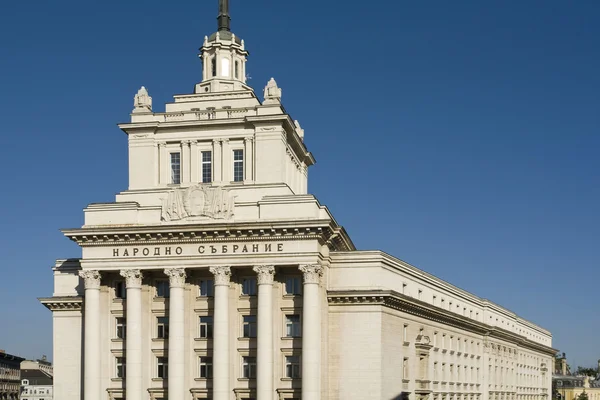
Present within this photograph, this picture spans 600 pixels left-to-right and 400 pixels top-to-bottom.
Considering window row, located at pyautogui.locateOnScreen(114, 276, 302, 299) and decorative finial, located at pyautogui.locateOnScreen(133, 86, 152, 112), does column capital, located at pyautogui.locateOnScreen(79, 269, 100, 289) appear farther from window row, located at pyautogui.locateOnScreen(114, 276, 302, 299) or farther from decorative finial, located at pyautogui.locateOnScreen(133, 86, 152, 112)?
decorative finial, located at pyautogui.locateOnScreen(133, 86, 152, 112)

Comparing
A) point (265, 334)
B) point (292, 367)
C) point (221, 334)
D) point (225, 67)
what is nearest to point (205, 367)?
point (221, 334)

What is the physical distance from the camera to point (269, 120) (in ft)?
258

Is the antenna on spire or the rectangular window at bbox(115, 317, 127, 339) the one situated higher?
the antenna on spire

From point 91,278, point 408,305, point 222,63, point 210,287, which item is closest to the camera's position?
point 91,278

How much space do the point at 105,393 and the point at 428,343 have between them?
31648 millimetres

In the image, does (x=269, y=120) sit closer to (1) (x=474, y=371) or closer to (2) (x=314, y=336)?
(2) (x=314, y=336)

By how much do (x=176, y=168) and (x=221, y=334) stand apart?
15003mm

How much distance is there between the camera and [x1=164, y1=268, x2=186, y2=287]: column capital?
251ft

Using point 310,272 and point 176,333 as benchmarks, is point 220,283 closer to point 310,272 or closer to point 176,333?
point 176,333

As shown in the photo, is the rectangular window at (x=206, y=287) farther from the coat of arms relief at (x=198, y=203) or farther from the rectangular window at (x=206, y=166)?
the rectangular window at (x=206, y=166)

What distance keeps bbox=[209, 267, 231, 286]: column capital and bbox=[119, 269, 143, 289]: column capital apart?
238 inches

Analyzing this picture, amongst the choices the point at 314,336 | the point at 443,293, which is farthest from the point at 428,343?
the point at 314,336

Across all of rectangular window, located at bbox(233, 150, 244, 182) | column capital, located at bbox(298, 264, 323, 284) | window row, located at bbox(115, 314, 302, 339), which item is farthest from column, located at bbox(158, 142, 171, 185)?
column capital, located at bbox(298, 264, 323, 284)

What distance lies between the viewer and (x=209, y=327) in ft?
255
